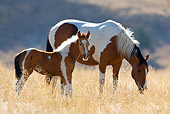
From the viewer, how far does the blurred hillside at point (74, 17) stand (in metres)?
36.1

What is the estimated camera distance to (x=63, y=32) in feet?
30.3

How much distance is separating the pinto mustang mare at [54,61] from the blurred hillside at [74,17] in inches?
987

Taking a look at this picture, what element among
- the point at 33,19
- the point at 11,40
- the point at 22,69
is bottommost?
the point at 22,69

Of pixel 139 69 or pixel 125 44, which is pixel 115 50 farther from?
pixel 139 69

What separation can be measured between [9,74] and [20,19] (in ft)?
111

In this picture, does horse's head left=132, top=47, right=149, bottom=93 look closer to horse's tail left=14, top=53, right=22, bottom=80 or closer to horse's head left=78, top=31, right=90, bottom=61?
horse's head left=78, top=31, right=90, bottom=61

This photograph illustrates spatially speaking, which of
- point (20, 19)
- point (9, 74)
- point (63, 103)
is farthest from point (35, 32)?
point (63, 103)

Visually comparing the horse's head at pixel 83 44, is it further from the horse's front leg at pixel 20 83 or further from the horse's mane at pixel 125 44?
the horse's mane at pixel 125 44

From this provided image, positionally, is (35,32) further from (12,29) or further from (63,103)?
(63,103)

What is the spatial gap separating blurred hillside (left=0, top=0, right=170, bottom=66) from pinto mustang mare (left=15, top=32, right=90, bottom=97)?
2506 cm

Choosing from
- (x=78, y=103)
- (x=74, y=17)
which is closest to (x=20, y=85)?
(x=78, y=103)

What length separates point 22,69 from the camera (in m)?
6.70

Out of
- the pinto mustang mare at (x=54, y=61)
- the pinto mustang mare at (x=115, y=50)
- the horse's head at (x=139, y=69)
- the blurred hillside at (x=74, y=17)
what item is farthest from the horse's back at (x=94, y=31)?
the blurred hillside at (x=74, y=17)

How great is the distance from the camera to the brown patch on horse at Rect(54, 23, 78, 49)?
9088mm
